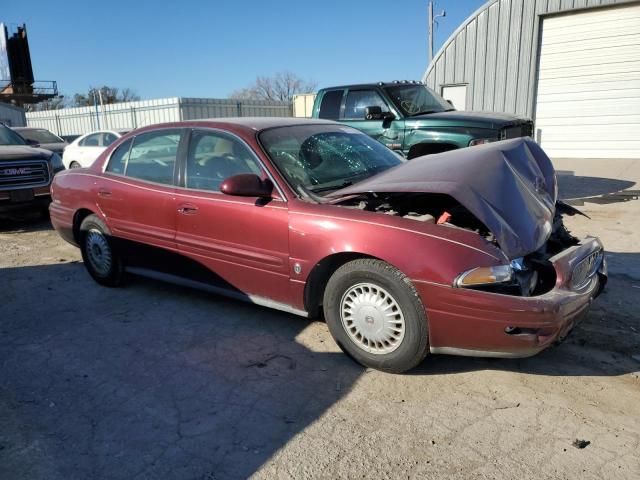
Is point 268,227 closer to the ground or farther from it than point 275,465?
farther from it

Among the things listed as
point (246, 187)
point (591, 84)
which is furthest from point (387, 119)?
point (591, 84)

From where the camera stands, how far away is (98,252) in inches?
207

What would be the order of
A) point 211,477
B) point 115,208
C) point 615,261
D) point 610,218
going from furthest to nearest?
point 610,218 < point 615,261 < point 115,208 < point 211,477

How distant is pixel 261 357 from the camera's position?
3.66 meters

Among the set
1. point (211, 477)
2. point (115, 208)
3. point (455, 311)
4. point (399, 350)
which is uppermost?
point (115, 208)

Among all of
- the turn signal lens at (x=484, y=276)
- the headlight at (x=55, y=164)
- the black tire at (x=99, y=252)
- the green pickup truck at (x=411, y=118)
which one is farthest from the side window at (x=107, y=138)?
the turn signal lens at (x=484, y=276)

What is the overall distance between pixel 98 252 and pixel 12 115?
92.5 feet

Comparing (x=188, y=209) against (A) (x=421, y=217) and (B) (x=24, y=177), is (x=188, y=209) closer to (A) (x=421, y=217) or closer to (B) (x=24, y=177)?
(A) (x=421, y=217)

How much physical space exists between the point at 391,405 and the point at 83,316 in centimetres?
296

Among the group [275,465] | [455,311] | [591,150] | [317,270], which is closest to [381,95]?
[317,270]

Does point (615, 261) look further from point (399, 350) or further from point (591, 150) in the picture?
point (591, 150)

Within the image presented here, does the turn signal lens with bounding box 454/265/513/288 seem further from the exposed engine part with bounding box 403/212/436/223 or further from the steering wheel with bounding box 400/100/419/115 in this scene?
the steering wheel with bounding box 400/100/419/115

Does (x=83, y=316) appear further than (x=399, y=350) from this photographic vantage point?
Yes

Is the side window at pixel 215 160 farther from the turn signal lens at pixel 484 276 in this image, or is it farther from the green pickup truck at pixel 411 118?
the green pickup truck at pixel 411 118
